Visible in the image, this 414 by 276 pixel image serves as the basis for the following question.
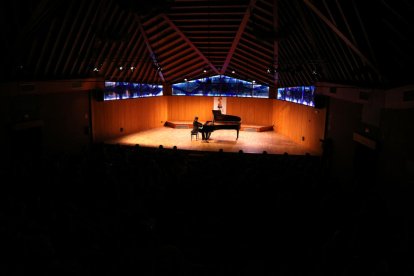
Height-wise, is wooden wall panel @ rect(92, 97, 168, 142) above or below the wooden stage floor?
above

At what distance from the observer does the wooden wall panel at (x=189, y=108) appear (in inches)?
930

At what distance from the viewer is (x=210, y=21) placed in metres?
14.8

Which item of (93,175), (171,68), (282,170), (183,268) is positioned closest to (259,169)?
(282,170)

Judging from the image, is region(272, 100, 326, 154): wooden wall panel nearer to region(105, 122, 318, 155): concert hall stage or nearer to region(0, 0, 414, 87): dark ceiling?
region(105, 122, 318, 155): concert hall stage

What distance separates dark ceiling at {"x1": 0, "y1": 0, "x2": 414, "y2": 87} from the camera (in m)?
8.12

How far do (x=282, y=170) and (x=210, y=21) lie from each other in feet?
26.6

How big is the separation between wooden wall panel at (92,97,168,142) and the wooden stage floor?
546 mm

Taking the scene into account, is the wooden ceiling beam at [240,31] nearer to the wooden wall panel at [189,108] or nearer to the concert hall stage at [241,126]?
the wooden wall panel at [189,108]

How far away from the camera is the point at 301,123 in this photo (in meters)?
17.2

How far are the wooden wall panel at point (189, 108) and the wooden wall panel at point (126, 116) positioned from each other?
566mm

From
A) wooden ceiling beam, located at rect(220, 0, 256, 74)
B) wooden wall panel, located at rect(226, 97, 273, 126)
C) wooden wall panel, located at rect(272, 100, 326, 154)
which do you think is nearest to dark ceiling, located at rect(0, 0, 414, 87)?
wooden ceiling beam, located at rect(220, 0, 256, 74)

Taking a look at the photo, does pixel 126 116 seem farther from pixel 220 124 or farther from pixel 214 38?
pixel 214 38

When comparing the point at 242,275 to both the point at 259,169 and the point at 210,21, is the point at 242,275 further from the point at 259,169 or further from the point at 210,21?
the point at 210,21

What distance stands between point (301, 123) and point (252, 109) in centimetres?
624
